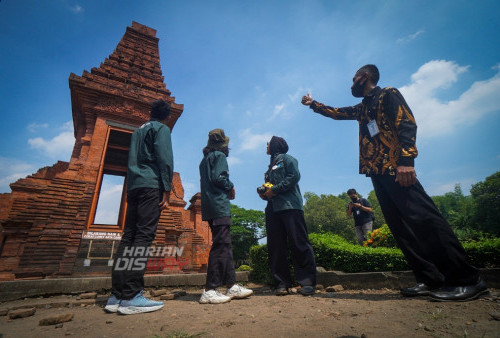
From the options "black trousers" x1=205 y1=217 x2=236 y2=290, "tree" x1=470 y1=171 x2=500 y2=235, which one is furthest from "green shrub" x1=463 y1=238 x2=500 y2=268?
"tree" x1=470 y1=171 x2=500 y2=235

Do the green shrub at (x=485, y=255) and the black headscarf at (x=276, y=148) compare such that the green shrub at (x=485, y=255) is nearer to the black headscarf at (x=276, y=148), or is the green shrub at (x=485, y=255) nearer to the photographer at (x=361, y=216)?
the black headscarf at (x=276, y=148)

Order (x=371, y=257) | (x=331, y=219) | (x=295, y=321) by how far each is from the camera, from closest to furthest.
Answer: (x=295, y=321) < (x=371, y=257) < (x=331, y=219)

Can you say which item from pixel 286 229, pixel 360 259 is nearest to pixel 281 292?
pixel 286 229

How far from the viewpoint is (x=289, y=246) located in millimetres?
3457

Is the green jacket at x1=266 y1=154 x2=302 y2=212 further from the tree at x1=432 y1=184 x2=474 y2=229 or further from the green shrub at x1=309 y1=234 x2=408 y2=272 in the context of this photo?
the tree at x1=432 y1=184 x2=474 y2=229

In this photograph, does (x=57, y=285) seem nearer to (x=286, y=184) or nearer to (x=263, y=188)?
(x=263, y=188)

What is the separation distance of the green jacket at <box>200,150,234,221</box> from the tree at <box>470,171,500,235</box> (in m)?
36.6

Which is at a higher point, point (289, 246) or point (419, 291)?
point (289, 246)

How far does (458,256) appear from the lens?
6.55 feet

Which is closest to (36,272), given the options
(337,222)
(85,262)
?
(85,262)

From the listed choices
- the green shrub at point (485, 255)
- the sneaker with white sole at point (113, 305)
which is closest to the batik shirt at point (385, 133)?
the green shrub at point (485, 255)

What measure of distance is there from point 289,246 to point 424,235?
1.75 m

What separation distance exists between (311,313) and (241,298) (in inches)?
47.2

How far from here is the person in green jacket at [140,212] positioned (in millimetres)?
2309
